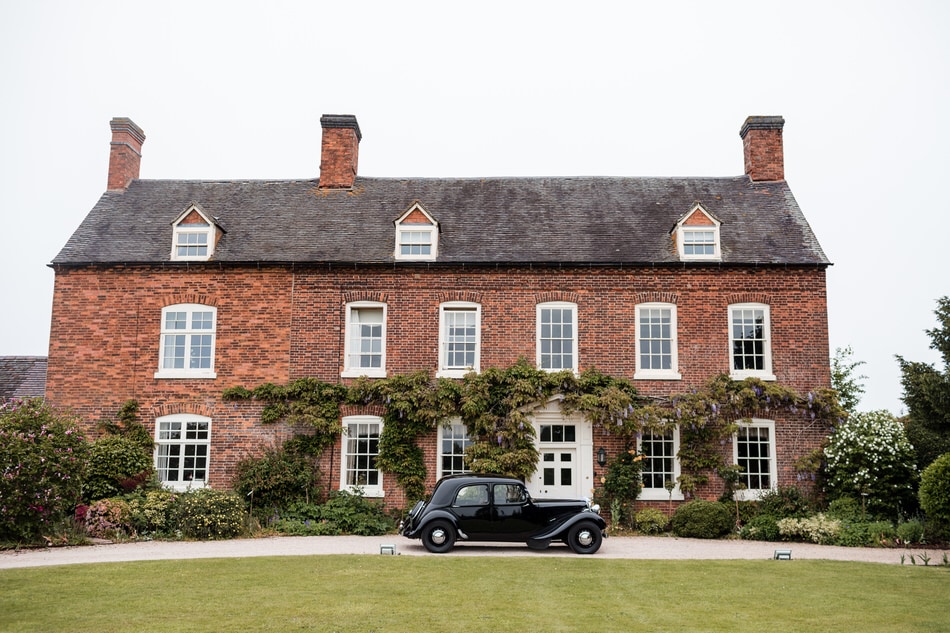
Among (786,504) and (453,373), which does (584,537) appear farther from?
(786,504)

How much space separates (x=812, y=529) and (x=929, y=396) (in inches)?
212

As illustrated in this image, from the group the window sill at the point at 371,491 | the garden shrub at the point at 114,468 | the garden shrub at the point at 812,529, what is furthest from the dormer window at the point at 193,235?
the garden shrub at the point at 812,529

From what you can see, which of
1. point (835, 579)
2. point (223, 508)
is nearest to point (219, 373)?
point (223, 508)

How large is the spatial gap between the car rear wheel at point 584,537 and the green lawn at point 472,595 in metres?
1.11

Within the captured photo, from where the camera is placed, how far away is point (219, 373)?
69.9ft

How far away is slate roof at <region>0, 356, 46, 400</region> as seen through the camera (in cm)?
2859

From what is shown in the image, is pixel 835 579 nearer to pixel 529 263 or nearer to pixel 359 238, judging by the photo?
pixel 529 263

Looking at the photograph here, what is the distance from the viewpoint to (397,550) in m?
15.5

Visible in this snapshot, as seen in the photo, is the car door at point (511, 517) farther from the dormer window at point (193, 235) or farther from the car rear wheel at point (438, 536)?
the dormer window at point (193, 235)

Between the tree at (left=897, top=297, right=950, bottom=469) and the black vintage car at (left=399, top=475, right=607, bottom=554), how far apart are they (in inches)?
381

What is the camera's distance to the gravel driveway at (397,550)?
588 inches

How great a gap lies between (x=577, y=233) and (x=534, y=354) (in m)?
3.91

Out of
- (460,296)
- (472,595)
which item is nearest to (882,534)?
(472,595)

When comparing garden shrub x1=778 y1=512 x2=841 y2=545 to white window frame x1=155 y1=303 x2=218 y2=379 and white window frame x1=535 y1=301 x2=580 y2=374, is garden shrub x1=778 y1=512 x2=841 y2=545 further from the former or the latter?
white window frame x1=155 y1=303 x2=218 y2=379
